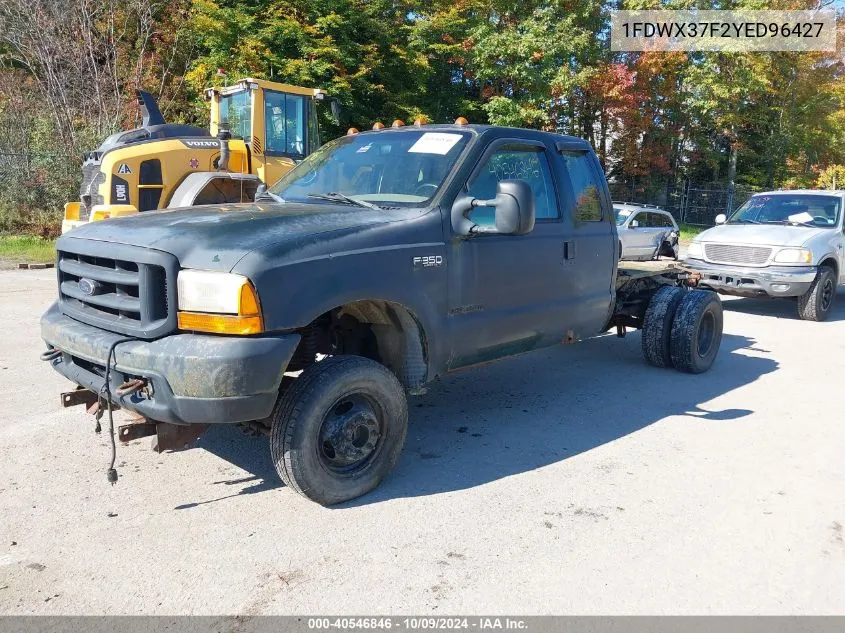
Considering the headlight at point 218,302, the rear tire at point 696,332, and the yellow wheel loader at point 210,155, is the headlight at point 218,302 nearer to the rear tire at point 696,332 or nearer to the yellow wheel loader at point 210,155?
the rear tire at point 696,332

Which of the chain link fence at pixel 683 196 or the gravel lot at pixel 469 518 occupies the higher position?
the chain link fence at pixel 683 196

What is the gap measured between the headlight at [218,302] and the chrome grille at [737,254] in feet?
28.6

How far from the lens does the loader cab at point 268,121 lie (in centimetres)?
1168

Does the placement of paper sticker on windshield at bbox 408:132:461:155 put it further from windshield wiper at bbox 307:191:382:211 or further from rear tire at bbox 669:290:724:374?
rear tire at bbox 669:290:724:374

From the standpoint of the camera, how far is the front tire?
3.55 m

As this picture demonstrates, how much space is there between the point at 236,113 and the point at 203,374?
9911 mm

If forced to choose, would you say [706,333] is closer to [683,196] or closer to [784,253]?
[784,253]

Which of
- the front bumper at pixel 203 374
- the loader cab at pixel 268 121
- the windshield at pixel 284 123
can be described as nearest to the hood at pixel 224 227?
the front bumper at pixel 203 374

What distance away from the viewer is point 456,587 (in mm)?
3059

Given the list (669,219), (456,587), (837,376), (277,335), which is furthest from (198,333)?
(669,219)

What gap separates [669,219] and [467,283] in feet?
45.2

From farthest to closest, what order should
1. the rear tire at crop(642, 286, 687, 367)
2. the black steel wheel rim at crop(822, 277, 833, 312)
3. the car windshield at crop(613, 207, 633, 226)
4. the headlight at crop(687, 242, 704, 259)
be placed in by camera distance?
1. the car windshield at crop(613, 207, 633, 226)
2. the headlight at crop(687, 242, 704, 259)
3. the black steel wheel rim at crop(822, 277, 833, 312)
4. the rear tire at crop(642, 286, 687, 367)

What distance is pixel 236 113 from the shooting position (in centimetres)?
1209

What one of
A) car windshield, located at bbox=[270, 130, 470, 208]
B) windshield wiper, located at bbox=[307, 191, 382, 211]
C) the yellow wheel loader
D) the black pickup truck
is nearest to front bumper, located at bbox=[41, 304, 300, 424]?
the black pickup truck
